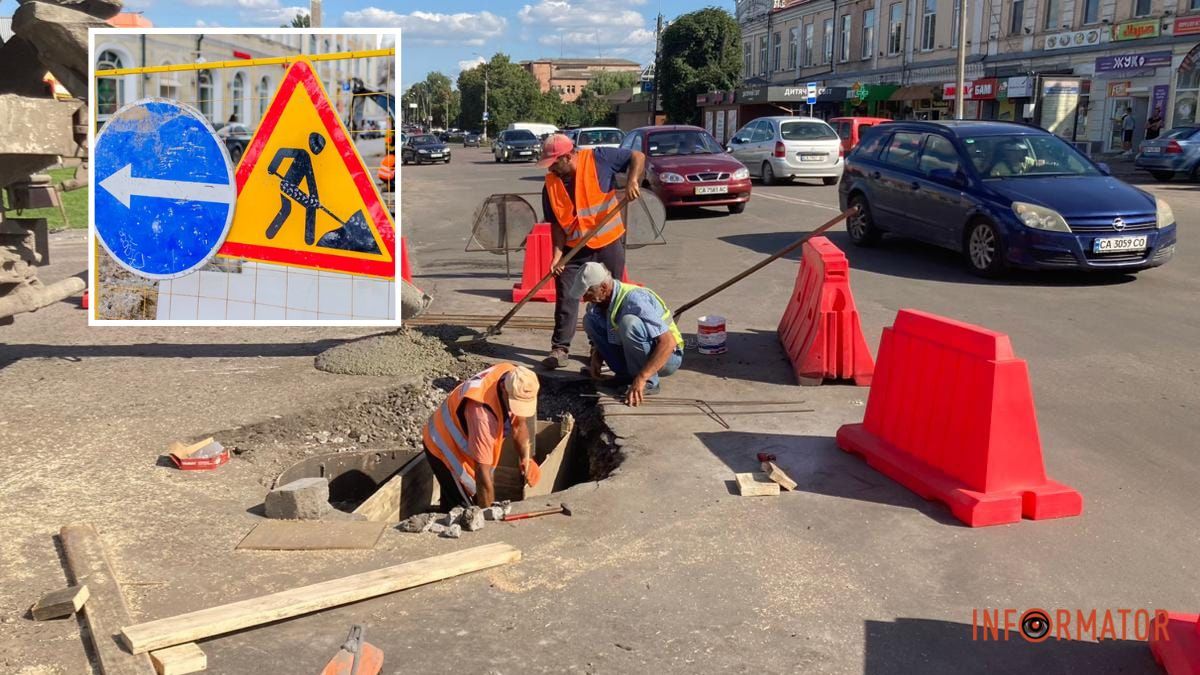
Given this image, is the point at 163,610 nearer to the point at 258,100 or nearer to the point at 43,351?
the point at 258,100

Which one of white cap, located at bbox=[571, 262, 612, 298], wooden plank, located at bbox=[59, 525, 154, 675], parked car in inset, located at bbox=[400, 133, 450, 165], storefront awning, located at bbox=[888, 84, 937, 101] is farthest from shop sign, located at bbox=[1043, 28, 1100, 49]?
wooden plank, located at bbox=[59, 525, 154, 675]

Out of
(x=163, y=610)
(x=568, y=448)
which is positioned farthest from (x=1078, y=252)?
(x=163, y=610)

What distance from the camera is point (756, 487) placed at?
5.07m

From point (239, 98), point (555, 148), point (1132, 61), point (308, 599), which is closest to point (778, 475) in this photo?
point (308, 599)

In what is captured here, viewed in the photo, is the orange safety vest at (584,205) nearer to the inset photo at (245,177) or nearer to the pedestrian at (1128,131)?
the inset photo at (245,177)

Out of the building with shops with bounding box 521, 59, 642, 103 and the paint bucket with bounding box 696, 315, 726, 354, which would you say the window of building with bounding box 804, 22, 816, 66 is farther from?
the building with shops with bounding box 521, 59, 642, 103

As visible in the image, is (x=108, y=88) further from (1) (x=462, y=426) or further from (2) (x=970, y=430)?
(2) (x=970, y=430)

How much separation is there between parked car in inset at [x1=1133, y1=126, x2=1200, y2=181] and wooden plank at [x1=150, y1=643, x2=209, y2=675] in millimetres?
27462

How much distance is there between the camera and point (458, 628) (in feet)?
12.3

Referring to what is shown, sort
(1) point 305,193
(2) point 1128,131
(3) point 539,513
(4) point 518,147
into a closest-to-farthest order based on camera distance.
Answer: (3) point 539,513
(1) point 305,193
(2) point 1128,131
(4) point 518,147

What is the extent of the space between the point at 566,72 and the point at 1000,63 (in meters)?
149

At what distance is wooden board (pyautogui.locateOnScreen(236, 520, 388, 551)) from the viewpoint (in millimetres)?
4531

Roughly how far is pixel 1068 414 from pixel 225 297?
5697mm

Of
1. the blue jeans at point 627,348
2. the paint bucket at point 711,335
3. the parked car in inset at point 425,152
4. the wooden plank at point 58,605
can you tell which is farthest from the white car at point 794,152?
the parked car in inset at point 425,152
